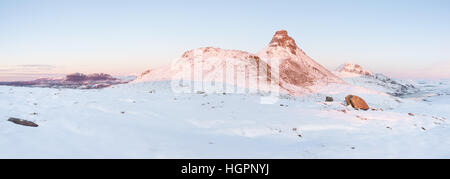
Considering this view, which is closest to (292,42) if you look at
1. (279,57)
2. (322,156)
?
(279,57)

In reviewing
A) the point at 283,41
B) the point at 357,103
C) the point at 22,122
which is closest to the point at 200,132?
the point at 22,122

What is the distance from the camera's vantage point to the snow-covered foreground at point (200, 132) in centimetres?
812

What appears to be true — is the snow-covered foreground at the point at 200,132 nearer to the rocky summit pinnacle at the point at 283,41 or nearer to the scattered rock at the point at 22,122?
the scattered rock at the point at 22,122

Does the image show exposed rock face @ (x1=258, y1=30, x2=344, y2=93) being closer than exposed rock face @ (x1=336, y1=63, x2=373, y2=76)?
Yes

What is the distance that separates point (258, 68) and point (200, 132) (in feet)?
110

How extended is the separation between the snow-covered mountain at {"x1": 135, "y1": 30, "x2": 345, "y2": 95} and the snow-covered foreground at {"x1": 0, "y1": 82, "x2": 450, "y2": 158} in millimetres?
17786

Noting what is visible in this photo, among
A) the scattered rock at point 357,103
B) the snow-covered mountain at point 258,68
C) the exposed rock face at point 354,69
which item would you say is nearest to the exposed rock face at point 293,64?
the snow-covered mountain at point 258,68

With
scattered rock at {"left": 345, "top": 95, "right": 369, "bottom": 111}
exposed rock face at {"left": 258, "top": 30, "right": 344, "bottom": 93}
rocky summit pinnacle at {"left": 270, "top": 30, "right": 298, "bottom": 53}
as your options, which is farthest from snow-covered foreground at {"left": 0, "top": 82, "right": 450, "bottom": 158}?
rocky summit pinnacle at {"left": 270, "top": 30, "right": 298, "bottom": 53}

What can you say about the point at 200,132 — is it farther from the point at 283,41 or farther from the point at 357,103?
the point at 283,41

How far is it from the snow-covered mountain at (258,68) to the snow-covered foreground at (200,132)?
17786 millimetres

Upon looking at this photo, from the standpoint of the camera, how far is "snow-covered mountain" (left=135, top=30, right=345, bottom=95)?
122 feet

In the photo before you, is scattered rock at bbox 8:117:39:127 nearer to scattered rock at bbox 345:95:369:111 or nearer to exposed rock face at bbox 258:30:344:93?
scattered rock at bbox 345:95:369:111

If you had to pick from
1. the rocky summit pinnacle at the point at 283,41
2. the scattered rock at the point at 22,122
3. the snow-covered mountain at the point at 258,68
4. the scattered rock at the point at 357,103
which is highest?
the rocky summit pinnacle at the point at 283,41

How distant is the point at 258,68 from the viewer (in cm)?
4353
